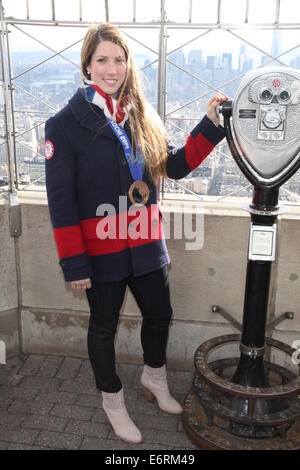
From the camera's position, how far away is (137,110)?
8.00ft

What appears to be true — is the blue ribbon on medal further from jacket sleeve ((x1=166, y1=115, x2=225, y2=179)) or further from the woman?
jacket sleeve ((x1=166, y1=115, x2=225, y2=179))

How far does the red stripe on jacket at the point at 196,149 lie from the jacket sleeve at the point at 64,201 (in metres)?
0.57

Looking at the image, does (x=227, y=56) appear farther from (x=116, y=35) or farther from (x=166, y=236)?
(x=166, y=236)

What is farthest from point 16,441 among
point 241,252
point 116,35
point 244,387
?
point 116,35

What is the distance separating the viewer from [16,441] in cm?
265

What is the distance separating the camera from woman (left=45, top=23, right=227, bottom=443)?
91.1 inches

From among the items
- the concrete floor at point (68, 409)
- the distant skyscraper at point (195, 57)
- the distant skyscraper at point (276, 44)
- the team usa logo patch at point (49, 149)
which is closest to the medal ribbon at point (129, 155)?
the team usa logo patch at point (49, 149)

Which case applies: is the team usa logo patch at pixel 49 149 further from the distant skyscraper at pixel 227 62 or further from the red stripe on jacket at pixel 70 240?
the distant skyscraper at pixel 227 62

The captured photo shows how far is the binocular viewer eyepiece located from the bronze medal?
495 millimetres

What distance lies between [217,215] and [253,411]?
1.10 m

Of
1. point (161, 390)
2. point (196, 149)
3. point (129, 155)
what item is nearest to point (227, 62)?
point (196, 149)

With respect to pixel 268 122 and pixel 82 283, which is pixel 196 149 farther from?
pixel 82 283

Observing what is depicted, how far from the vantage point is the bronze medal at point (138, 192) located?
2418 mm

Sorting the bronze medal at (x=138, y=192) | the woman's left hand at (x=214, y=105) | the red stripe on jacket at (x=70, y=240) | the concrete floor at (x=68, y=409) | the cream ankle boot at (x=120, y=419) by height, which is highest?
the woman's left hand at (x=214, y=105)
